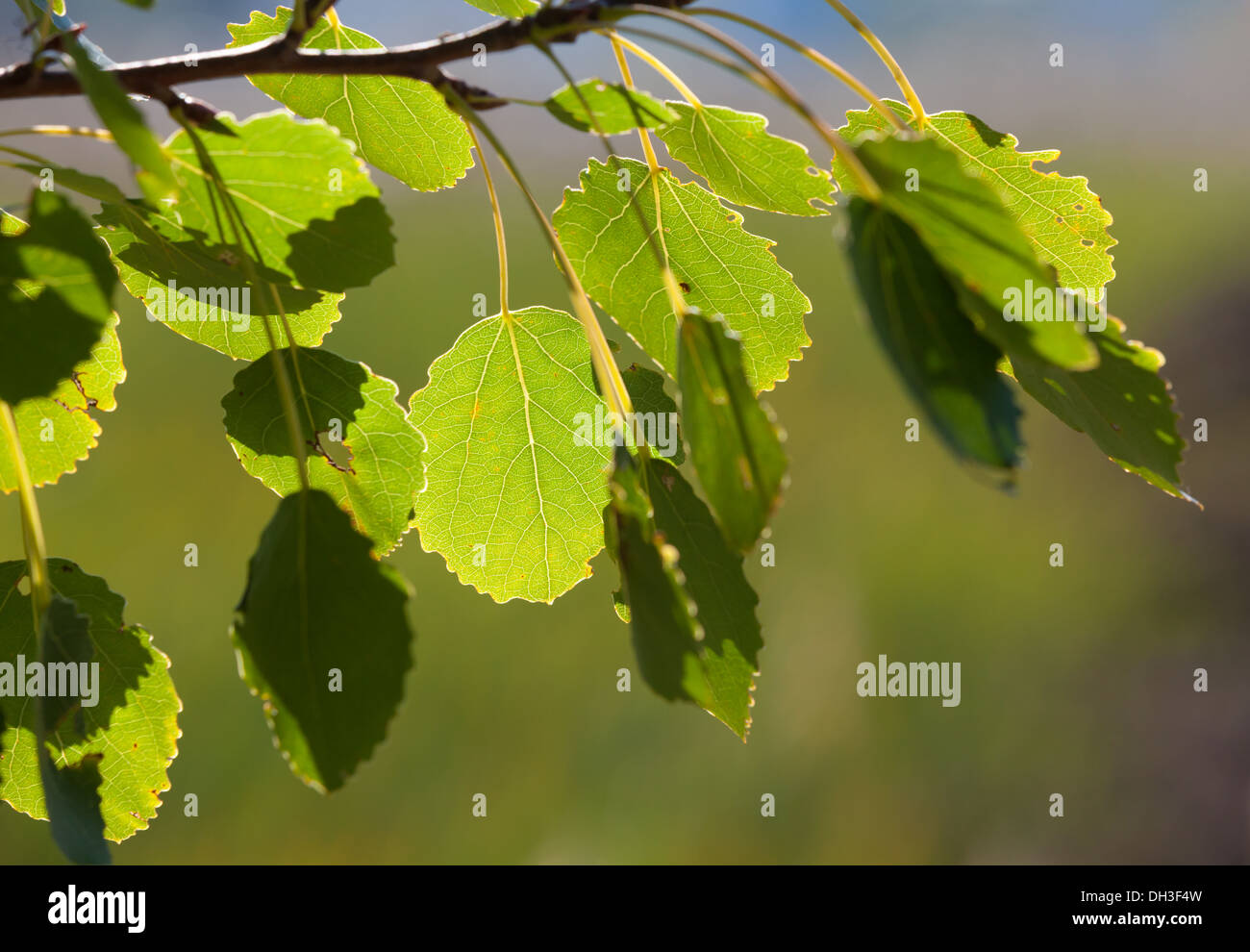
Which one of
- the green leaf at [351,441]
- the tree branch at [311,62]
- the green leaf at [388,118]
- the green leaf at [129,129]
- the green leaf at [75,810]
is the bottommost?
the green leaf at [75,810]

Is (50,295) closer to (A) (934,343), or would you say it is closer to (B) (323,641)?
(B) (323,641)

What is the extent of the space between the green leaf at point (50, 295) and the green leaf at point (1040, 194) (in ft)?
Answer: 1.22

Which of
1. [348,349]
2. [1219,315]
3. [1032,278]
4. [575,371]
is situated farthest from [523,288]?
[1032,278]

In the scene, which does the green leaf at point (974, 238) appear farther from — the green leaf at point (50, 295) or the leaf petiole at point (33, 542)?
the leaf petiole at point (33, 542)

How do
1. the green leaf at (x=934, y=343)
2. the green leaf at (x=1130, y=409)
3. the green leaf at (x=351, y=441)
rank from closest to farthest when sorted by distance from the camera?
the green leaf at (x=934, y=343)
the green leaf at (x=1130, y=409)
the green leaf at (x=351, y=441)

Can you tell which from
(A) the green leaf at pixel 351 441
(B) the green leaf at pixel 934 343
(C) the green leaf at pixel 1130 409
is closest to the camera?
(B) the green leaf at pixel 934 343

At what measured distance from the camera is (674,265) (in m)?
0.56

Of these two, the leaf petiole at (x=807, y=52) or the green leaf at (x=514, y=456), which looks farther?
the green leaf at (x=514, y=456)

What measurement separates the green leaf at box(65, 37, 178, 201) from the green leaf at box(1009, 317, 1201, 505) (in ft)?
1.06

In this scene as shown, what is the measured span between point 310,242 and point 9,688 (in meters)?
0.31

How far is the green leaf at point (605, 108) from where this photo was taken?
37 cm

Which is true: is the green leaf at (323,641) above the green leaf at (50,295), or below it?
below

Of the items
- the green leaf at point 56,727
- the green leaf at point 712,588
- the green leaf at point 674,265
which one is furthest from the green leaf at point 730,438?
the green leaf at point 56,727

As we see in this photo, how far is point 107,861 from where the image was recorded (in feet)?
1.27
